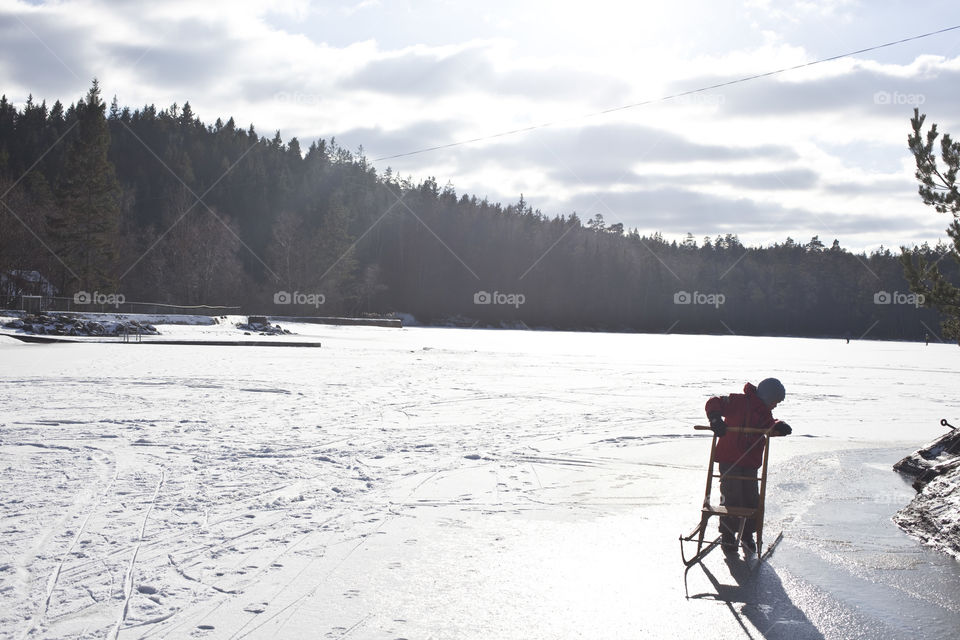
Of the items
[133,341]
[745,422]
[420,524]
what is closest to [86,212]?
[133,341]

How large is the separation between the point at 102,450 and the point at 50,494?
2.21m

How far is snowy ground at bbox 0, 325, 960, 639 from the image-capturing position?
464 centimetres

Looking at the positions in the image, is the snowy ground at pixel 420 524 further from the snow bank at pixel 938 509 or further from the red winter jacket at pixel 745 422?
the red winter jacket at pixel 745 422

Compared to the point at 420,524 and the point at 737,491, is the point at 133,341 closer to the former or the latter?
the point at 420,524

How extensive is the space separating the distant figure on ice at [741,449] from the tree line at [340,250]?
2086 inches

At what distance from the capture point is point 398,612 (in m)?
4.64

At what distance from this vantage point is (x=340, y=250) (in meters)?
90.0

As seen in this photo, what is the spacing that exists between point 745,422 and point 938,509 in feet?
8.20

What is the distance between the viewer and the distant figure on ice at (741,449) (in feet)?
20.3

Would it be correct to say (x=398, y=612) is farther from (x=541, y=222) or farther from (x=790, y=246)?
(x=790, y=246)

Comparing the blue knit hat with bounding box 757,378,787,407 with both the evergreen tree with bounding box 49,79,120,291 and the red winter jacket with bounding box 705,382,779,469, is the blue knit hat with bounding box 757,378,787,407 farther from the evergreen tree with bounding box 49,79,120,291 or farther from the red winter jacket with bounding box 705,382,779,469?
the evergreen tree with bounding box 49,79,120,291

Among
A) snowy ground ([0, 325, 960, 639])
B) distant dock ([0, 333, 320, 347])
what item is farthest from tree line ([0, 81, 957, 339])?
snowy ground ([0, 325, 960, 639])

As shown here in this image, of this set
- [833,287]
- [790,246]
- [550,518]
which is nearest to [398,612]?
[550,518]

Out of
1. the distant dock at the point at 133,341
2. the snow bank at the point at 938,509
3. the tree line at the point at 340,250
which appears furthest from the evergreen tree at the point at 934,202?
the tree line at the point at 340,250
